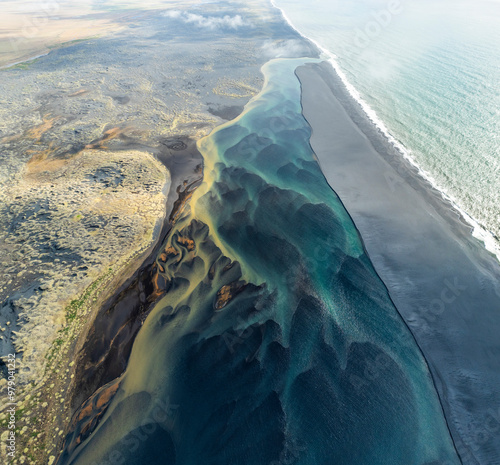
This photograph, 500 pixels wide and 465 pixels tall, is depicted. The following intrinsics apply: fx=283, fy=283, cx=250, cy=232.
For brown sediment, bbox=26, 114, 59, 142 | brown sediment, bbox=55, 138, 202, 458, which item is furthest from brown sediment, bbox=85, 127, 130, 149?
brown sediment, bbox=55, 138, 202, 458

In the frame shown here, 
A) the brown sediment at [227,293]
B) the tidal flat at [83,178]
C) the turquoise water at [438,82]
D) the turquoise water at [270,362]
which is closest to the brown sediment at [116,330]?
the tidal flat at [83,178]

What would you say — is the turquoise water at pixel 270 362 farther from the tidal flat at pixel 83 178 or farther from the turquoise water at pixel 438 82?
the turquoise water at pixel 438 82

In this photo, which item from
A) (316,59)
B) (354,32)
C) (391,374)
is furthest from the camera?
(354,32)

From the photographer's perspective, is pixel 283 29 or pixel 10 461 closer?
pixel 10 461

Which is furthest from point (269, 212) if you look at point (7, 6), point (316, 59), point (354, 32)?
point (7, 6)

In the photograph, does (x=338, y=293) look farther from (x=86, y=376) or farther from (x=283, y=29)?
(x=283, y=29)

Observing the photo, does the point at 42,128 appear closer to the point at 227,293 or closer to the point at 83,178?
the point at 83,178

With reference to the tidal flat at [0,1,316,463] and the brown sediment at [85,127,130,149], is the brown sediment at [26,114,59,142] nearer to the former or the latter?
the tidal flat at [0,1,316,463]
